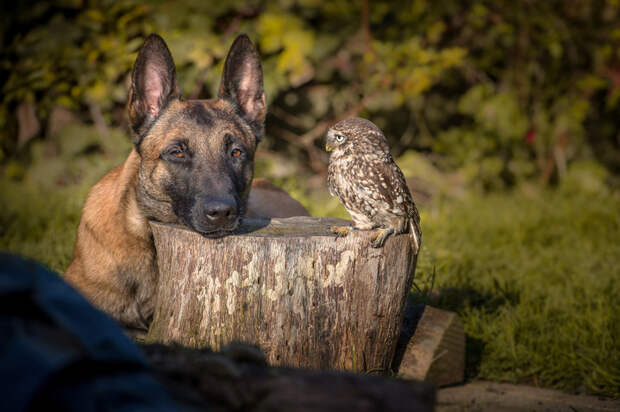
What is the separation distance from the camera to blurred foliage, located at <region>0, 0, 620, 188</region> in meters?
6.14

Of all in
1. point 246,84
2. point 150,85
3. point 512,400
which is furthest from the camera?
point 246,84

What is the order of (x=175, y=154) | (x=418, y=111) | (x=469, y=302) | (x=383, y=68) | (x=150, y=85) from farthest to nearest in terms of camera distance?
(x=418, y=111), (x=383, y=68), (x=469, y=302), (x=150, y=85), (x=175, y=154)

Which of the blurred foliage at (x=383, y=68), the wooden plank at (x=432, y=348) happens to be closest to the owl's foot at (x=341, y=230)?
the wooden plank at (x=432, y=348)

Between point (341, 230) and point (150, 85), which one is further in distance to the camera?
point (150, 85)

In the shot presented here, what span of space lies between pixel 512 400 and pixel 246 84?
2.29 meters

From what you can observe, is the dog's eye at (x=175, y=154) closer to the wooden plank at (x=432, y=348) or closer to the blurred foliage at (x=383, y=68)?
the wooden plank at (x=432, y=348)

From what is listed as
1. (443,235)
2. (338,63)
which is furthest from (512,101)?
(443,235)

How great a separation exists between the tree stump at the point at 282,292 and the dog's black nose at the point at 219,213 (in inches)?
3.8

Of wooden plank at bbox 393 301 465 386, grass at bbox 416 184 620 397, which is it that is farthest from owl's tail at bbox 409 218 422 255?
grass at bbox 416 184 620 397

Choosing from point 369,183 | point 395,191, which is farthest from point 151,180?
point 395,191

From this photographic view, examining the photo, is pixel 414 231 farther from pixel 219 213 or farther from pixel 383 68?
pixel 383 68

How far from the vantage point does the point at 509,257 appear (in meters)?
5.05

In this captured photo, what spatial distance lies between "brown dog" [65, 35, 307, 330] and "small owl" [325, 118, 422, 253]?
555 mm

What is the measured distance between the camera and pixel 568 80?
7.93 metres
